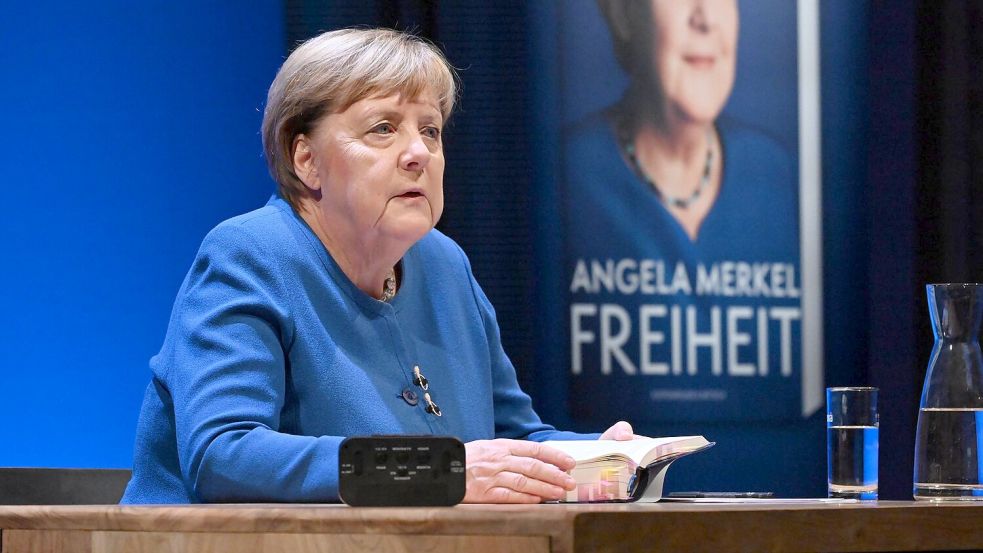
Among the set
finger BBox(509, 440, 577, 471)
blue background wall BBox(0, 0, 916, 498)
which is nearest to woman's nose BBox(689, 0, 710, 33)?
blue background wall BBox(0, 0, 916, 498)

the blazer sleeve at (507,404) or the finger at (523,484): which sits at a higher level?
the finger at (523,484)

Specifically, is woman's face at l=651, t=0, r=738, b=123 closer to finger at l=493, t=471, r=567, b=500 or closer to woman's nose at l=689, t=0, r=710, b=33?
woman's nose at l=689, t=0, r=710, b=33

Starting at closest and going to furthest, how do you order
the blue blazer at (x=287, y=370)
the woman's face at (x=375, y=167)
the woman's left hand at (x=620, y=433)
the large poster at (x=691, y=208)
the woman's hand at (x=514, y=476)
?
1. the woman's hand at (x=514, y=476)
2. the blue blazer at (x=287, y=370)
3. the woman's left hand at (x=620, y=433)
4. the woman's face at (x=375, y=167)
5. the large poster at (x=691, y=208)

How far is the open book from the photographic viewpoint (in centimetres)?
143

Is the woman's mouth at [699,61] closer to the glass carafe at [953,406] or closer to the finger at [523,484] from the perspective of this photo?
the glass carafe at [953,406]

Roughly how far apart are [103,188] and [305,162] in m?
1.33

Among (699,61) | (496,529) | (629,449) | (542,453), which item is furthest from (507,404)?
(699,61)

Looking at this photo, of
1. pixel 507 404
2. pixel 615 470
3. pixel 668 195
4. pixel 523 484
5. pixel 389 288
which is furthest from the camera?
pixel 668 195

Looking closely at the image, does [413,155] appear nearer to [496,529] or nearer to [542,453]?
[542,453]

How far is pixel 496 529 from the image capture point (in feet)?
3.29

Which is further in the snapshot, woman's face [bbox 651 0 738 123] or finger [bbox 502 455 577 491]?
Answer: woman's face [bbox 651 0 738 123]

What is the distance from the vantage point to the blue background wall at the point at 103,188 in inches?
118

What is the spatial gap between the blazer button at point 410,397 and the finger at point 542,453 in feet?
1.41

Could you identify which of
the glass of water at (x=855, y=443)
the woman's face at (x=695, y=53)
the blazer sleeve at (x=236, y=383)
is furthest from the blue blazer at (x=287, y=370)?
the woman's face at (x=695, y=53)
